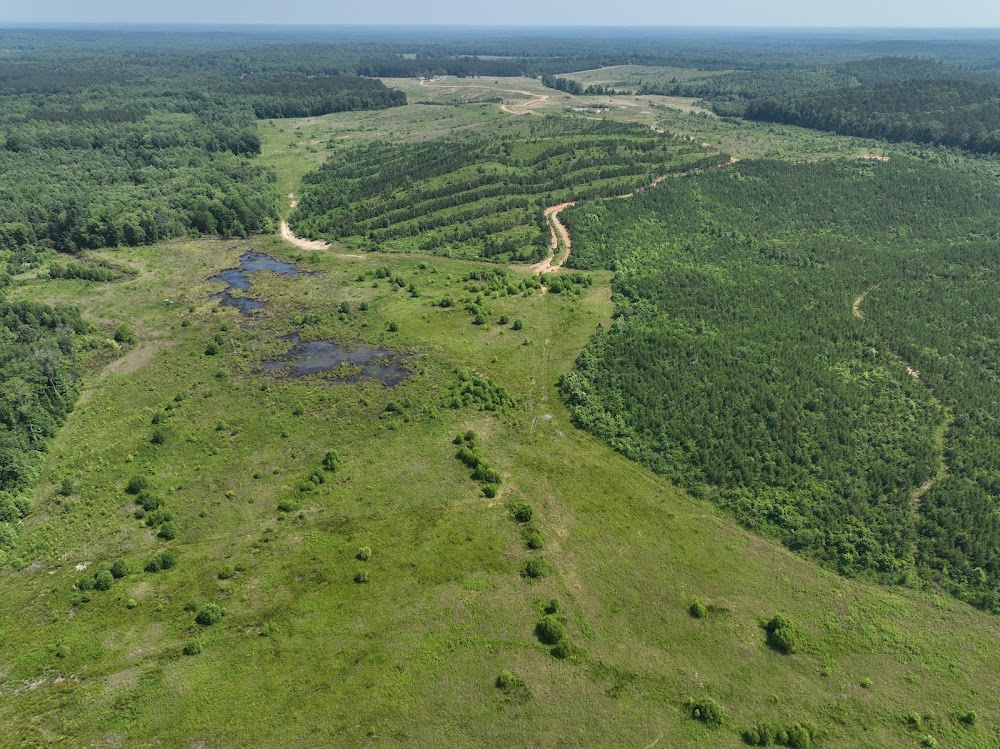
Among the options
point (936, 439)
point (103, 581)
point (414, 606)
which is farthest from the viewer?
point (936, 439)

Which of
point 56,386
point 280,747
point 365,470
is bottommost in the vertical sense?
point 280,747

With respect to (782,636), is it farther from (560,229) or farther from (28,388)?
(560,229)

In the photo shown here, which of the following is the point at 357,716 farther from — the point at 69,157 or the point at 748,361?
the point at 69,157

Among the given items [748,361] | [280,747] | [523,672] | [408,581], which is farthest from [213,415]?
[748,361]

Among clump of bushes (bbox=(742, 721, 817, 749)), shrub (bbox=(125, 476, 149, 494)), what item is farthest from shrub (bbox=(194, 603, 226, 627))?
clump of bushes (bbox=(742, 721, 817, 749))

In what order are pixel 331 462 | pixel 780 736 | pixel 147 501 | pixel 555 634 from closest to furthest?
pixel 780 736 < pixel 555 634 < pixel 147 501 < pixel 331 462

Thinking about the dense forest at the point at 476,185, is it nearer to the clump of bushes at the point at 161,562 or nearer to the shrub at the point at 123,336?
the shrub at the point at 123,336

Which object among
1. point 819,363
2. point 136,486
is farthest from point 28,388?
point 819,363
